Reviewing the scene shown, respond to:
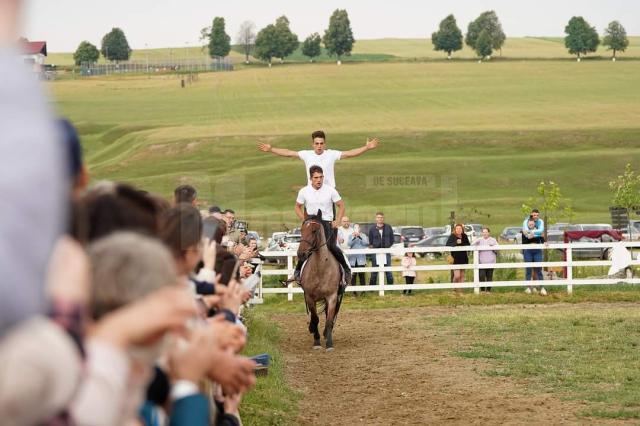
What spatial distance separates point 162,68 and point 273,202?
94971mm

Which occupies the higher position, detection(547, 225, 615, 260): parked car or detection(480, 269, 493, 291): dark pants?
detection(480, 269, 493, 291): dark pants

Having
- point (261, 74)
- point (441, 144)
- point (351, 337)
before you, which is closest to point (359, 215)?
point (441, 144)

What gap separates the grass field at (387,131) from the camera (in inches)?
3287

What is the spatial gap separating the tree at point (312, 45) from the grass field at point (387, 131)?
35762 mm

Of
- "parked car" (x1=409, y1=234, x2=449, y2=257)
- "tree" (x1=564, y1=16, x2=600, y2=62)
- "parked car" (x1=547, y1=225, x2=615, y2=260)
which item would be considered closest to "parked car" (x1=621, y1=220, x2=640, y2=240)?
"parked car" (x1=547, y1=225, x2=615, y2=260)

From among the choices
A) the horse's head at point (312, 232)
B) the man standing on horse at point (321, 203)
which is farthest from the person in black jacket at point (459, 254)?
the horse's head at point (312, 232)

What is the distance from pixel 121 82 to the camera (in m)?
148

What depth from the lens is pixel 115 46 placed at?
197 metres

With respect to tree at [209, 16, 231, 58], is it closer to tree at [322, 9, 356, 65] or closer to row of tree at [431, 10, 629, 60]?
tree at [322, 9, 356, 65]

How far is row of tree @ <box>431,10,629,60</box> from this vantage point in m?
171

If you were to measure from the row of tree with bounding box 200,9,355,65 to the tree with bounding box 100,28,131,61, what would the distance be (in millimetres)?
12872

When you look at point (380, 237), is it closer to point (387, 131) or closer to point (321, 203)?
point (321, 203)

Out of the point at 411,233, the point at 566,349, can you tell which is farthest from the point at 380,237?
the point at 411,233

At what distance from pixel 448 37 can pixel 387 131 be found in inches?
3329
